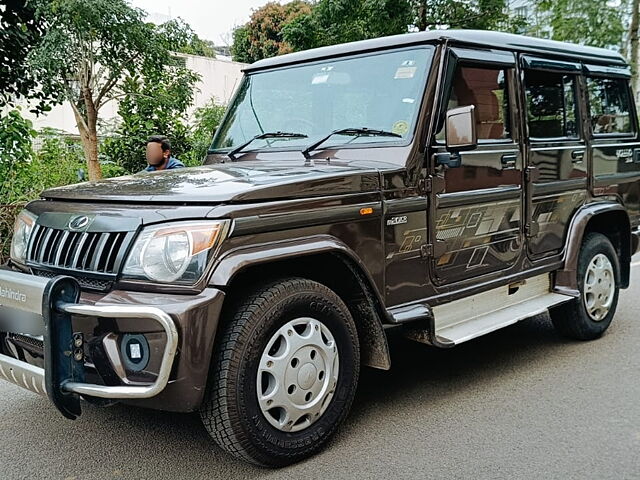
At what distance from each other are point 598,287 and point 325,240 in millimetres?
3125

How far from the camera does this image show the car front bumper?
9.55 ft

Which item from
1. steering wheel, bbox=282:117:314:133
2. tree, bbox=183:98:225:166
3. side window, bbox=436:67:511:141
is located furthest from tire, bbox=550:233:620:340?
tree, bbox=183:98:225:166

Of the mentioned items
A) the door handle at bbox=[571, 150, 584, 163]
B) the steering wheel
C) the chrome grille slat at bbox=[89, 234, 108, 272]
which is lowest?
the chrome grille slat at bbox=[89, 234, 108, 272]

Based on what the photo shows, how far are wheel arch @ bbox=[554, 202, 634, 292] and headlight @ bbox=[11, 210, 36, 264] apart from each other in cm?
380

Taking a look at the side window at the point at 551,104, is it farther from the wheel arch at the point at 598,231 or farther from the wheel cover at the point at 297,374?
the wheel cover at the point at 297,374

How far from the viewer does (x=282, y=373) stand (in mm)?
3297

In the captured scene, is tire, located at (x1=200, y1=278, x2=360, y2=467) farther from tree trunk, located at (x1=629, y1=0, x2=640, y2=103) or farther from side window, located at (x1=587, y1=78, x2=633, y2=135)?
tree trunk, located at (x1=629, y1=0, x2=640, y2=103)

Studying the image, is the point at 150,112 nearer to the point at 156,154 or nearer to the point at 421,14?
the point at 156,154

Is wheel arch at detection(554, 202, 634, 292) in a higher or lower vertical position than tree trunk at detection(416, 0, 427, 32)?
lower

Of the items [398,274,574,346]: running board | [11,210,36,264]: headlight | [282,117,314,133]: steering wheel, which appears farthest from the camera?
[282,117,314,133]: steering wheel

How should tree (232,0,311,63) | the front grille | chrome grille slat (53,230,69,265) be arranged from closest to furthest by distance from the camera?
the front grille < chrome grille slat (53,230,69,265) < tree (232,0,311,63)

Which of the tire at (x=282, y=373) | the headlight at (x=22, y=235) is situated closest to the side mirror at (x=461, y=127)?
the tire at (x=282, y=373)

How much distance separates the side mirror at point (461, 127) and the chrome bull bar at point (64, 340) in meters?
2.05

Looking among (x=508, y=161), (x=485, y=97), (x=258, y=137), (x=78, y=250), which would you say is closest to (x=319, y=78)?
(x=258, y=137)
